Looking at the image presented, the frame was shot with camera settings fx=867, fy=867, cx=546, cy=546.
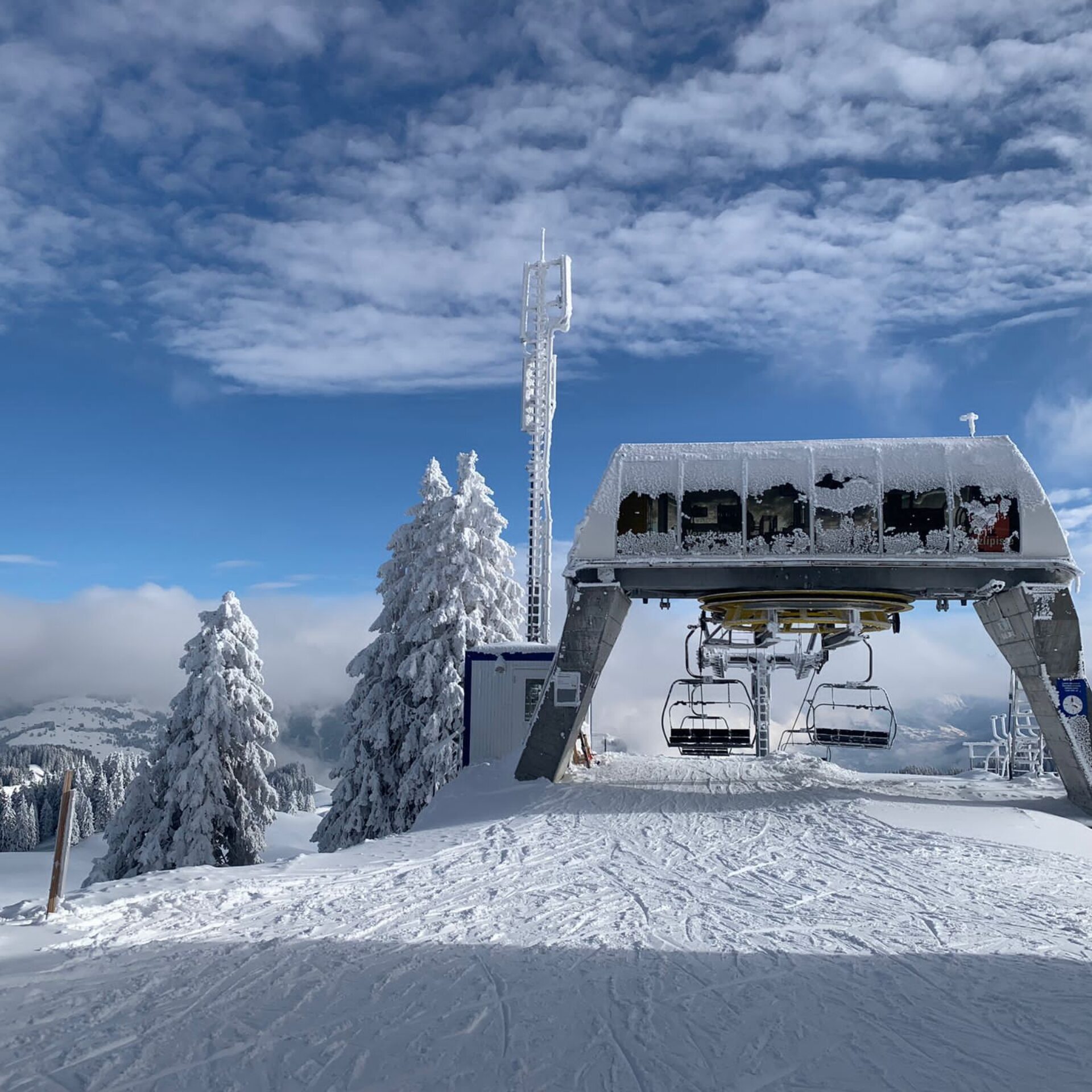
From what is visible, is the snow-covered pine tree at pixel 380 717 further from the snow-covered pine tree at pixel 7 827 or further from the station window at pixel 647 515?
the snow-covered pine tree at pixel 7 827

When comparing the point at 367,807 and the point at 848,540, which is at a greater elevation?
the point at 848,540

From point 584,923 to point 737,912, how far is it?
151 centimetres

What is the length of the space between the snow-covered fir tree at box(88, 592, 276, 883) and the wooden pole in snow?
1826 cm

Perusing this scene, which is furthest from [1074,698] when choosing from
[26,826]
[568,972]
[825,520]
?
[26,826]

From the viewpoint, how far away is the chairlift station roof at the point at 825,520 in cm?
1591

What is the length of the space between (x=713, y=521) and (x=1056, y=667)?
6722 millimetres

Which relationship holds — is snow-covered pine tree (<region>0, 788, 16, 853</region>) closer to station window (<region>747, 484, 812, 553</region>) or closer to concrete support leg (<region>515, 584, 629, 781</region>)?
concrete support leg (<region>515, 584, 629, 781</region>)

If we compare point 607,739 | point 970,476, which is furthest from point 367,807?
point 970,476

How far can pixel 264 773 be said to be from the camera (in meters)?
26.5

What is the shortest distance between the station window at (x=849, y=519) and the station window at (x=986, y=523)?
4.96ft

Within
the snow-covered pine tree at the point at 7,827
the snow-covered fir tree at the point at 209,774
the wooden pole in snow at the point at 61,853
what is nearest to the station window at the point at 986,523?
the wooden pole in snow at the point at 61,853

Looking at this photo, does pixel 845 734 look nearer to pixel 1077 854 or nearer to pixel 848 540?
pixel 848 540

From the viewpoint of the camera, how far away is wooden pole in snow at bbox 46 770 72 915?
716 centimetres

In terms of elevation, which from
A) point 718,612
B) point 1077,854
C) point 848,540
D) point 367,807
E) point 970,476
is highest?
point 970,476
